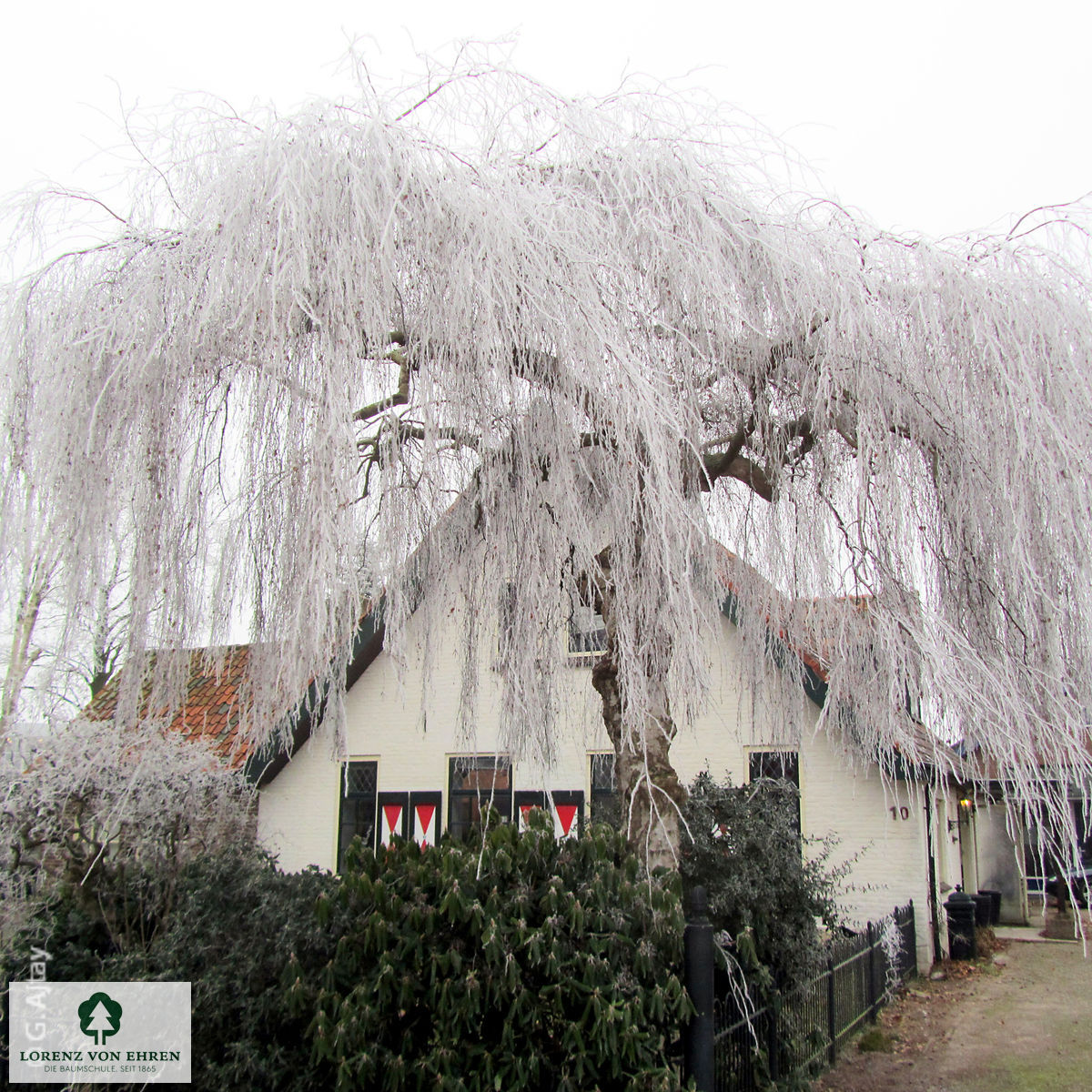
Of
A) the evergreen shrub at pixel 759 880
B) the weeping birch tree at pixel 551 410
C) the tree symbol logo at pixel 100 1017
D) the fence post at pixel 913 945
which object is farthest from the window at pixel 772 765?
the tree symbol logo at pixel 100 1017

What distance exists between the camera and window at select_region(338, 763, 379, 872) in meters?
12.4

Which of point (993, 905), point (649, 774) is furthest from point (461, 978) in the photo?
point (993, 905)

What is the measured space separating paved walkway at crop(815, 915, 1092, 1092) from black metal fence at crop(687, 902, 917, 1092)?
0.86 ft

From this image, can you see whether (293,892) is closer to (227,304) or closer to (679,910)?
(679,910)

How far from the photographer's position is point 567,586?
4.52m

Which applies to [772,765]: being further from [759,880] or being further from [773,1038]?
[759,880]

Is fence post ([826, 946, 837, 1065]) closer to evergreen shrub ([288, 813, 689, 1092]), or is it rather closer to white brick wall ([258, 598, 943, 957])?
white brick wall ([258, 598, 943, 957])

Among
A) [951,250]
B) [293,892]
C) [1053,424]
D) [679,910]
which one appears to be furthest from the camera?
[293,892]

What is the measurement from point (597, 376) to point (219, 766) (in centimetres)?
632

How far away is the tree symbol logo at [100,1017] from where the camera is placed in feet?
17.5

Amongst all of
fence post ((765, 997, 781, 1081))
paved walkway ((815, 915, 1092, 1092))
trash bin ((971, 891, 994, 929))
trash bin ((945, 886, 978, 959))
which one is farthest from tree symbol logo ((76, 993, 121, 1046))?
trash bin ((971, 891, 994, 929))

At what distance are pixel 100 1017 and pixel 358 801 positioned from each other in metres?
7.10

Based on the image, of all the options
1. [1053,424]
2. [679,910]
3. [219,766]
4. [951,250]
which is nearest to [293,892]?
[679,910]

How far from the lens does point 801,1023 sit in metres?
5.87
